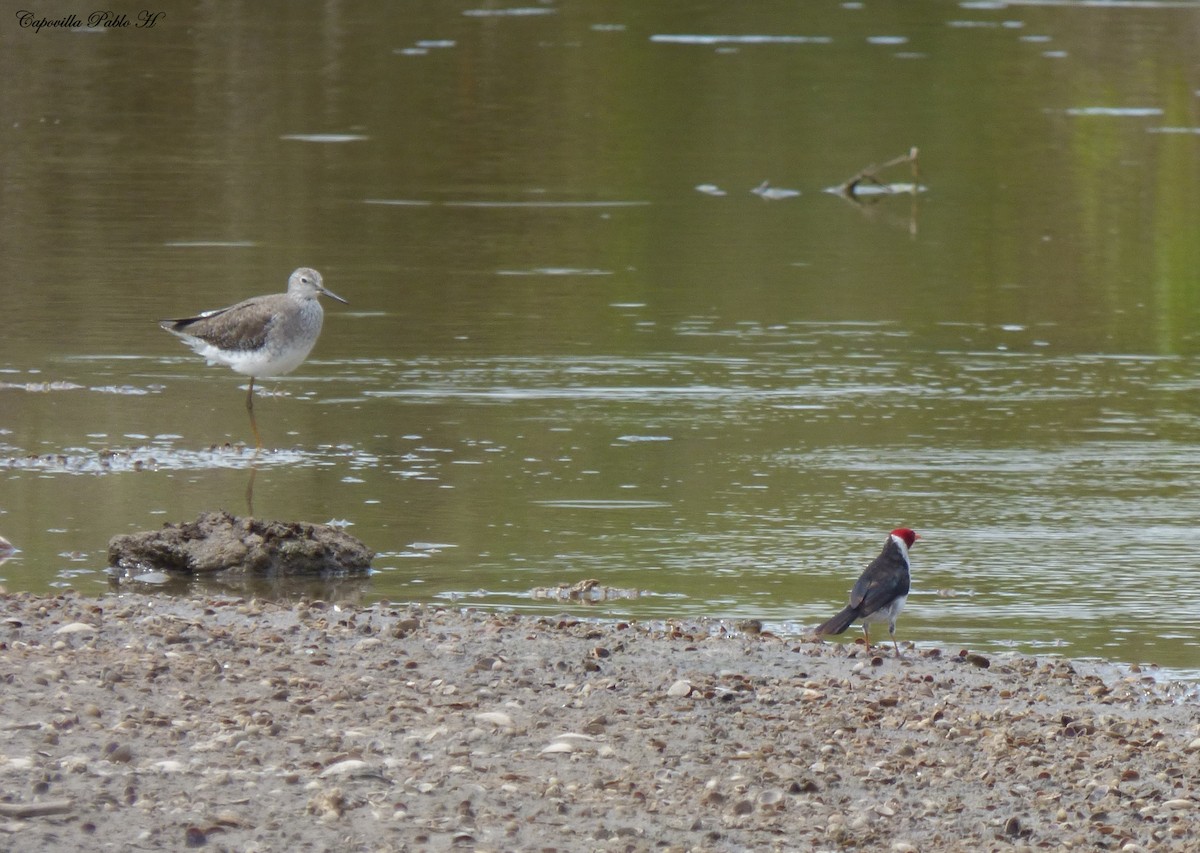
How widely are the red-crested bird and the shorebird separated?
15.6ft

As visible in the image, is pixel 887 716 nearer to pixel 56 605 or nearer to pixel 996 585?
pixel 996 585

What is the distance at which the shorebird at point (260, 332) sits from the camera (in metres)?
12.0

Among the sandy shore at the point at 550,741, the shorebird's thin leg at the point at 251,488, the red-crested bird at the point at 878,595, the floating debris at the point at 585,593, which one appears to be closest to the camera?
the sandy shore at the point at 550,741

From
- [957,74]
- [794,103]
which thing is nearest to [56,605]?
[794,103]

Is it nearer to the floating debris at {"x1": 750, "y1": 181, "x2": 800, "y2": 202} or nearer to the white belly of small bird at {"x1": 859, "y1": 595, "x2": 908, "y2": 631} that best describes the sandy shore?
the white belly of small bird at {"x1": 859, "y1": 595, "x2": 908, "y2": 631}

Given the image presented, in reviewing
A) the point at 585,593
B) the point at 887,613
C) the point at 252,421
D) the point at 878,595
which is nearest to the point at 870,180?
the point at 252,421

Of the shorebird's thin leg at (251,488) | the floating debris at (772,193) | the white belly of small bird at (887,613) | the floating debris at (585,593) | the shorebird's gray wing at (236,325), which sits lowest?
the floating debris at (585,593)

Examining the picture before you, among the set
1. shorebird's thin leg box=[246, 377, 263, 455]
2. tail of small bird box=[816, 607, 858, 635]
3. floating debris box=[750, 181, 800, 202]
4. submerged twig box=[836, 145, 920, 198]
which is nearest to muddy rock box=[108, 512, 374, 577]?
shorebird's thin leg box=[246, 377, 263, 455]

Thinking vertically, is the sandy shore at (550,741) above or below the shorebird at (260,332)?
below

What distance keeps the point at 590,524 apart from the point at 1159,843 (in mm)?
4325

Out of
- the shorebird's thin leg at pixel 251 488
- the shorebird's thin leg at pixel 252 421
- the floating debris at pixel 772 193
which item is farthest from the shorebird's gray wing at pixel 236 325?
the floating debris at pixel 772 193

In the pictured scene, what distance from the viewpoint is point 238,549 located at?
9.08m

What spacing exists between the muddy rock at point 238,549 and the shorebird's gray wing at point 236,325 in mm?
2987

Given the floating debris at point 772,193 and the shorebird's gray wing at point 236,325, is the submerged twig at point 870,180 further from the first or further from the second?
the shorebird's gray wing at point 236,325
